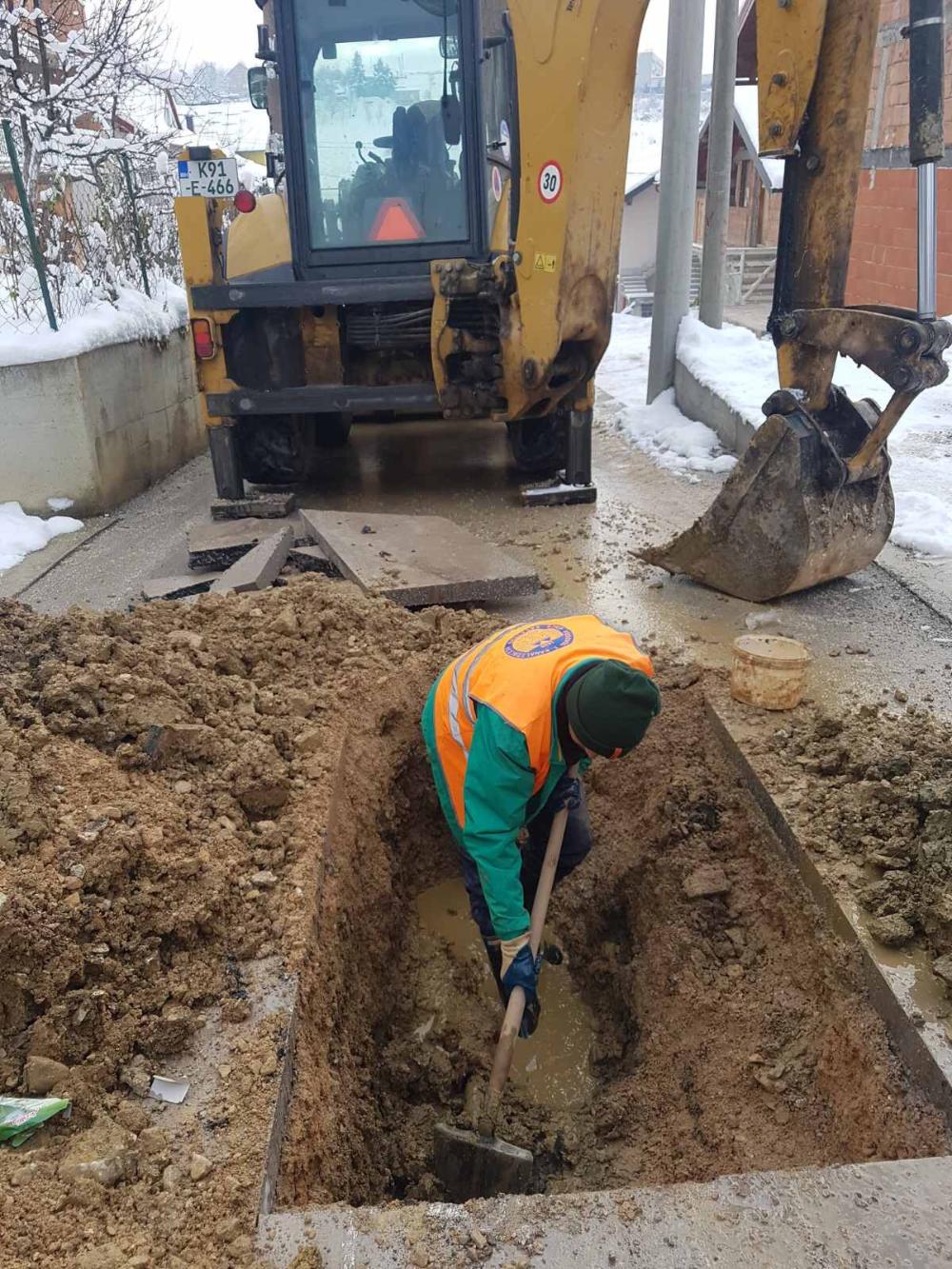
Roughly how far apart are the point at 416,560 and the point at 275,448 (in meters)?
2.41

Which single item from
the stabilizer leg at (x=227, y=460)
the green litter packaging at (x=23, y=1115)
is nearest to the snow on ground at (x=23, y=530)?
the stabilizer leg at (x=227, y=460)

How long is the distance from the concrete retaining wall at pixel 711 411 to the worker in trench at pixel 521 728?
4912 mm

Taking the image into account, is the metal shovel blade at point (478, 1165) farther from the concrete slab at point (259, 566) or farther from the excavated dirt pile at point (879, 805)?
the concrete slab at point (259, 566)

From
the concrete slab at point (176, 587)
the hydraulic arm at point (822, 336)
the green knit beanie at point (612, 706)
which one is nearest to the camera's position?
the green knit beanie at point (612, 706)

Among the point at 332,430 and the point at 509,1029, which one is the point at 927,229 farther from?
the point at 332,430

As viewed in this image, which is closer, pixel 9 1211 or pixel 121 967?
pixel 9 1211

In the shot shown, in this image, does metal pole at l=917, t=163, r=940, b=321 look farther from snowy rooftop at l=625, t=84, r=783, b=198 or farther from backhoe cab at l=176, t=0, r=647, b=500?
snowy rooftop at l=625, t=84, r=783, b=198

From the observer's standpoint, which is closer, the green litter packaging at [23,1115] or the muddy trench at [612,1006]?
the green litter packaging at [23,1115]

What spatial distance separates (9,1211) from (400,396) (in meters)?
5.34

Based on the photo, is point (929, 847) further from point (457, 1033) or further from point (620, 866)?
point (457, 1033)

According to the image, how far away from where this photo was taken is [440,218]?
629cm

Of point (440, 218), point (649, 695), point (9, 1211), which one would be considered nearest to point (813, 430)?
point (649, 695)

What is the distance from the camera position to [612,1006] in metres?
3.59

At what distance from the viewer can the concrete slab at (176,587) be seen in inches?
205
